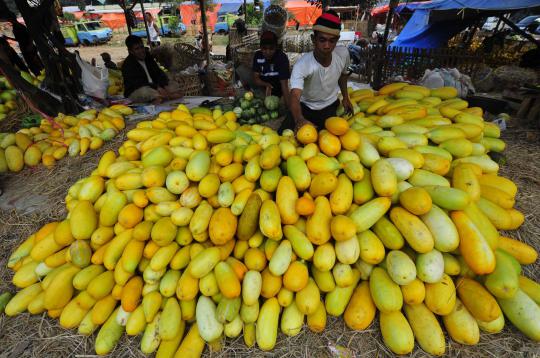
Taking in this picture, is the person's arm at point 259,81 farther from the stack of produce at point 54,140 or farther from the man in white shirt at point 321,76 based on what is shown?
the stack of produce at point 54,140

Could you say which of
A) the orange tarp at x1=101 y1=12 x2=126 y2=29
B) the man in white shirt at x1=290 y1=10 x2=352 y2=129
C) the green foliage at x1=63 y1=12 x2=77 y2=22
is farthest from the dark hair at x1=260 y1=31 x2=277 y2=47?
the orange tarp at x1=101 y1=12 x2=126 y2=29

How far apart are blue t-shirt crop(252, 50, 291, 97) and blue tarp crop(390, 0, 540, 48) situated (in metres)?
7.21

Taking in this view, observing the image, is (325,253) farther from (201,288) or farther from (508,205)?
(508,205)

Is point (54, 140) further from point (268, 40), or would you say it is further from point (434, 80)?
point (434, 80)

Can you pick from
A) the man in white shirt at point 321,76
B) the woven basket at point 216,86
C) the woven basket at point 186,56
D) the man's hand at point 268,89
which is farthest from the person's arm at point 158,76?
the man in white shirt at point 321,76

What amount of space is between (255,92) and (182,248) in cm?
374

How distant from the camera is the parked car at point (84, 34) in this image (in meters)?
24.2

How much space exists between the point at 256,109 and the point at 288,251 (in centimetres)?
289

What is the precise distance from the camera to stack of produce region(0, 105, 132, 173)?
347cm

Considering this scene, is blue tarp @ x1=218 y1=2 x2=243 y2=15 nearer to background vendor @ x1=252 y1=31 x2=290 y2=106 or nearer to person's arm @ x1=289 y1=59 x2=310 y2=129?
background vendor @ x1=252 y1=31 x2=290 y2=106

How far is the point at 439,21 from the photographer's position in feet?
38.0

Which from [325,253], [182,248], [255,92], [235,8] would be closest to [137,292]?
[182,248]

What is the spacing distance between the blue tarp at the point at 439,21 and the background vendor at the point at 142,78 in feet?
30.0

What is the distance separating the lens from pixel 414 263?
5.24 feet
